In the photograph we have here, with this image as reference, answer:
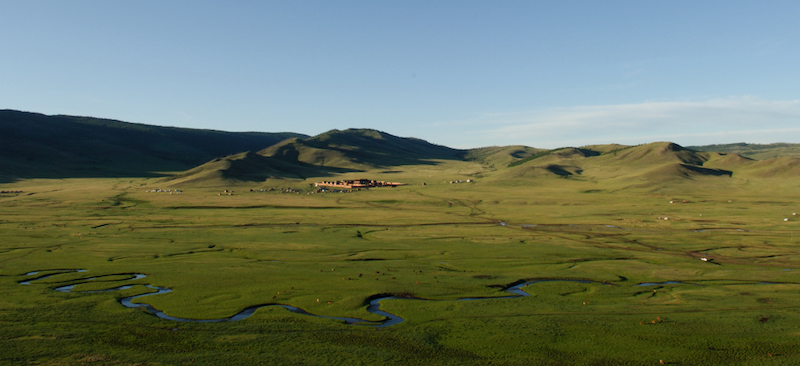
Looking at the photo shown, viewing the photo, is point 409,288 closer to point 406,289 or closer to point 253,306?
point 406,289

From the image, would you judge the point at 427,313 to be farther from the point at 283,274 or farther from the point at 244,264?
the point at 244,264

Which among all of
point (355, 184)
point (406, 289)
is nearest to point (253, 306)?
point (406, 289)

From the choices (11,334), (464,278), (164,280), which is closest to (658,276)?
(464,278)

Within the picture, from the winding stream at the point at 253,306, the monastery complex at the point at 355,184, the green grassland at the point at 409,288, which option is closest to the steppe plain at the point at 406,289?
the green grassland at the point at 409,288

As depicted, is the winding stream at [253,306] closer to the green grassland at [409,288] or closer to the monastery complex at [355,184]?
the green grassland at [409,288]

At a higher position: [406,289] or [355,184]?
[355,184]

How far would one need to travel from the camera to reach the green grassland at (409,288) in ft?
82.7

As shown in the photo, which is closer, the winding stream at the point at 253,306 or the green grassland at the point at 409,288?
the green grassland at the point at 409,288

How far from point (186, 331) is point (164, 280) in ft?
44.5

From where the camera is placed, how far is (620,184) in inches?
6919

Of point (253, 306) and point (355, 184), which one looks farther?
point (355, 184)

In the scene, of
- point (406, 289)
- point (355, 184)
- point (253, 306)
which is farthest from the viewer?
→ point (355, 184)

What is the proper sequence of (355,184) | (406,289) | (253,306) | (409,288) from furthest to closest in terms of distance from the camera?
(355,184), (409,288), (406,289), (253,306)

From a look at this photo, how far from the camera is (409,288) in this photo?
37875mm
